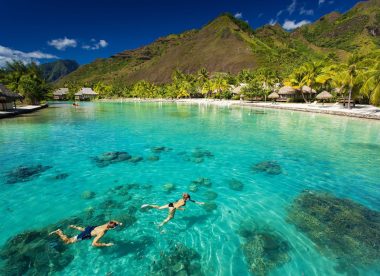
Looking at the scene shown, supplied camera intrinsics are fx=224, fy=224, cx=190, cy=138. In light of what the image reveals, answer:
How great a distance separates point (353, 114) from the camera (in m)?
25.8

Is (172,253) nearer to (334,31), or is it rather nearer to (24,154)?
(24,154)

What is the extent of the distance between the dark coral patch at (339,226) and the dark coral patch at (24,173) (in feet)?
33.3

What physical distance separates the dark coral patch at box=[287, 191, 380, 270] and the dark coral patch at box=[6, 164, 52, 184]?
10147 mm

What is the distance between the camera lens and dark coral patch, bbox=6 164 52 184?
30.1 ft

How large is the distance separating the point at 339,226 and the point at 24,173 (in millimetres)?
11913

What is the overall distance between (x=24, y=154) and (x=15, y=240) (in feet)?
29.0

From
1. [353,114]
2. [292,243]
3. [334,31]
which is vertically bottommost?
[292,243]

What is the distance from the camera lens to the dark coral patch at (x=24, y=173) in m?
9.19

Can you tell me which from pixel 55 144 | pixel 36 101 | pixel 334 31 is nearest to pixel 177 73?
pixel 36 101

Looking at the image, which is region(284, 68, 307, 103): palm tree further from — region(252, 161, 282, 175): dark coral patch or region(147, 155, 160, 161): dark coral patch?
region(147, 155, 160, 161): dark coral patch


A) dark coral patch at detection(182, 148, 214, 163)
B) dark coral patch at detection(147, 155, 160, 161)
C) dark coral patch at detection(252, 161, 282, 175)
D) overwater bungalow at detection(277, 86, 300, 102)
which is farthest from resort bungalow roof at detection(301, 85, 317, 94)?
dark coral patch at detection(147, 155, 160, 161)

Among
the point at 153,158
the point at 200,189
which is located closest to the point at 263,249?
the point at 200,189

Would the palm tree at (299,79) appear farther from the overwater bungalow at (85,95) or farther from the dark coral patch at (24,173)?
the overwater bungalow at (85,95)

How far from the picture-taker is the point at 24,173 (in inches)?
388
